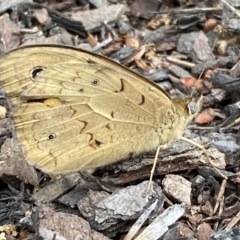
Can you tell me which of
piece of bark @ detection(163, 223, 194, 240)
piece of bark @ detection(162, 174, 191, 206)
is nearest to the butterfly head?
piece of bark @ detection(162, 174, 191, 206)

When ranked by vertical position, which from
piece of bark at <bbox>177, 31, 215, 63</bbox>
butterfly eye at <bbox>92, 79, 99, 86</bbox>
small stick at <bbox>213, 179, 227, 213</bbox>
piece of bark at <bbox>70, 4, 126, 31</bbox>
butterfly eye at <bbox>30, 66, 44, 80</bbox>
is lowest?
small stick at <bbox>213, 179, 227, 213</bbox>

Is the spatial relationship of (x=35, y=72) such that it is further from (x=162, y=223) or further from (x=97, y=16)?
(x=97, y=16)

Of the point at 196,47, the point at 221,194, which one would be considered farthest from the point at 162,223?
the point at 196,47

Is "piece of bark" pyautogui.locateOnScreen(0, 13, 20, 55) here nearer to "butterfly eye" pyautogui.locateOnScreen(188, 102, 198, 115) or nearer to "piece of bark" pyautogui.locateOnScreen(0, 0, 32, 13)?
"piece of bark" pyautogui.locateOnScreen(0, 0, 32, 13)

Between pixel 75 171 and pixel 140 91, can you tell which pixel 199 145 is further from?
pixel 75 171

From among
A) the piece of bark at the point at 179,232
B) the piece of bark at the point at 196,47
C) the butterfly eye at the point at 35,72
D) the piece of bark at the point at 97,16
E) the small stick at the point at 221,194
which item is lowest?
the small stick at the point at 221,194

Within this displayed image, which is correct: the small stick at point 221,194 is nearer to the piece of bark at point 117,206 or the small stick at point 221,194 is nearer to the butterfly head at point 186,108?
the piece of bark at point 117,206

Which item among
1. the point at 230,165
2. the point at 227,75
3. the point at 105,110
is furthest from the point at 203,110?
the point at 105,110

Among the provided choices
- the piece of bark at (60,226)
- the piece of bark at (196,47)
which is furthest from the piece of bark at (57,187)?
the piece of bark at (196,47)
